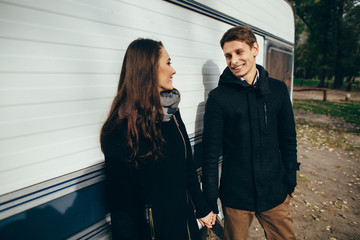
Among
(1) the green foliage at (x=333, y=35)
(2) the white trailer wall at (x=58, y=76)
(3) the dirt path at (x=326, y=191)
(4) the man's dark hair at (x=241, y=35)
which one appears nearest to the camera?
(2) the white trailer wall at (x=58, y=76)

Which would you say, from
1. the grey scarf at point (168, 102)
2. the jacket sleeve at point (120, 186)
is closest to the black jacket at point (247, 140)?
the grey scarf at point (168, 102)

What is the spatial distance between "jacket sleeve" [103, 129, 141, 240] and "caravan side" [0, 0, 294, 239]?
32 centimetres

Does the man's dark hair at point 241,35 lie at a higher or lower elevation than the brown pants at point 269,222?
higher

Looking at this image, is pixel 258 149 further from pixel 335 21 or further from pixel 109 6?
pixel 335 21

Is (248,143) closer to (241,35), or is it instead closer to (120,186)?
(241,35)

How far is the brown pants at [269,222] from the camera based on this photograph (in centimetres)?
191

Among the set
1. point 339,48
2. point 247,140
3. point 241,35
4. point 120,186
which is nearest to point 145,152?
point 120,186

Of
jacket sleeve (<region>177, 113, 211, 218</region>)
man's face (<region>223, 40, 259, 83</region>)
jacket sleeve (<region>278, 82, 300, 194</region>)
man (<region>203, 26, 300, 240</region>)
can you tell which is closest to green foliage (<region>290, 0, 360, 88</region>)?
jacket sleeve (<region>278, 82, 300, 194</region>)

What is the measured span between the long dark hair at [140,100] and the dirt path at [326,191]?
98.5 inches

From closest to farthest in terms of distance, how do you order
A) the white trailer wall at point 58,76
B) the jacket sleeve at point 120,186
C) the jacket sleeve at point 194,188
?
the white trailer wall at point 58,76
the jacket sleeve at point 120,186
the jacket sleeve at point 194,188

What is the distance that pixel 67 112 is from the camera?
53.4 inches

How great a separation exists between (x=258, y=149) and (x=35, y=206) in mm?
1778

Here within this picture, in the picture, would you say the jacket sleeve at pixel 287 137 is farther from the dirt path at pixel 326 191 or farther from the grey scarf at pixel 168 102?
the dirt path at pixel 326 191

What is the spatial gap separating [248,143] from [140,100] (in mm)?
1090
